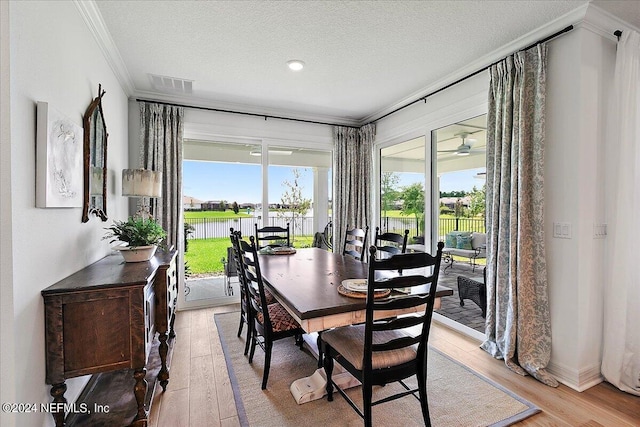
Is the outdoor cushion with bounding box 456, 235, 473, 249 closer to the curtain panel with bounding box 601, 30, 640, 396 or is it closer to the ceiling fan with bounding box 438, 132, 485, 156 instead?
the ceiling fan with bounding box 438, 132, 485, 156

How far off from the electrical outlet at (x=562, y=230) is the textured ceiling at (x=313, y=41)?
5.00ft

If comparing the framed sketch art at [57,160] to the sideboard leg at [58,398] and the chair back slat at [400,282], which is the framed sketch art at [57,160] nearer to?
the sideboard leg at [58,398]

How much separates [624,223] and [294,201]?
3569 mm

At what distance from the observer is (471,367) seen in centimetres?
253

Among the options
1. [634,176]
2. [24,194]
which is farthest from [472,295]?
[24,194]

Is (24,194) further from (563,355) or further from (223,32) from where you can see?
(563,355)

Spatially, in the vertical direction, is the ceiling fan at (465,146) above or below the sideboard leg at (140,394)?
above

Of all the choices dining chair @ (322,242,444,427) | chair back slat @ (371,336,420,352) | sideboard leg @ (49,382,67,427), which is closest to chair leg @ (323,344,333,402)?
dining chair @ (322,242,444,427)

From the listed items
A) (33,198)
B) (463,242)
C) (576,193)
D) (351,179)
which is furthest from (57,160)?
(351,179)

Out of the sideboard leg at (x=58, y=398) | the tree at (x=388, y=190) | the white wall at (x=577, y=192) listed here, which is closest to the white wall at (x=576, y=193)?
the white wall at (x=577, y=192)

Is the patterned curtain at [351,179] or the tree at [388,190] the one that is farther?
the patterned curtain at [351,179]

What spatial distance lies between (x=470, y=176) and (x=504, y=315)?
140cm

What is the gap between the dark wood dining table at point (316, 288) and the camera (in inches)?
63.2

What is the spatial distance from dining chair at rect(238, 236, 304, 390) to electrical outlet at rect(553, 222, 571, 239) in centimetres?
209
